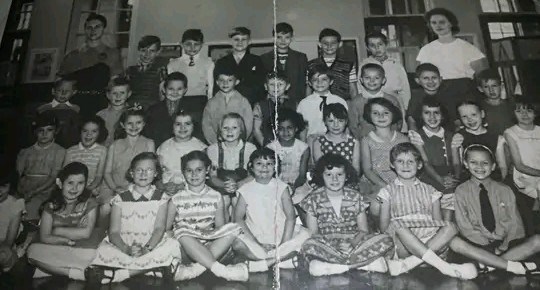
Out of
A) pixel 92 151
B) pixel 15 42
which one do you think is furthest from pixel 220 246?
pixel 15 42

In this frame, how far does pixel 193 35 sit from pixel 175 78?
28 centimetres

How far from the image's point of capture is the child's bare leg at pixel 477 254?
2215 mm

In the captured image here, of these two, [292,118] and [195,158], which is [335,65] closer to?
[292,118]

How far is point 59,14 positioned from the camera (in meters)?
2.81

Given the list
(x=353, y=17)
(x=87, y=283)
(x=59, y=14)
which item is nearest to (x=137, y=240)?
(x=87, y=283)

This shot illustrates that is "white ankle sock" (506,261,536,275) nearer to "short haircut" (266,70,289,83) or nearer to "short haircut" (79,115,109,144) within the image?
"short haircut" (266,70,289,83)

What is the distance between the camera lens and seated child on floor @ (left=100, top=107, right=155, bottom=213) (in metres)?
2.44

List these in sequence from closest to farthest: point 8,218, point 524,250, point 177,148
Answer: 1. point 524,250
2. point 8,218
3. point 177,148

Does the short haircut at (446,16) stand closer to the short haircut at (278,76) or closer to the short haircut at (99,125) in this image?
the short haircut at (278,76)

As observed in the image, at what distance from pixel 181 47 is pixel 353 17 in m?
1.03

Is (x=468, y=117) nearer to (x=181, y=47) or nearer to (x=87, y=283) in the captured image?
(x=181, y=47)

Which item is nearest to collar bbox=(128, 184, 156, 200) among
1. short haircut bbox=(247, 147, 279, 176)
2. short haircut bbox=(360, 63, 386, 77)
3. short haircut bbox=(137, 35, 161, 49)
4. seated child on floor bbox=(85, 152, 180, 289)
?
seated child on floor bbox=(85, 152, 180, 289)

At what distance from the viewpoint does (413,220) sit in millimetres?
2314

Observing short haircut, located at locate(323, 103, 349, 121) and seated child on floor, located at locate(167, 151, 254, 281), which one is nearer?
seated child on floor, located at locate(167, 151, 254, 281)
